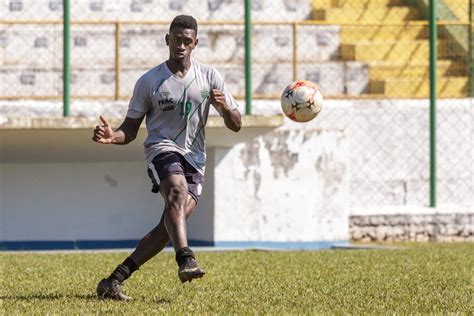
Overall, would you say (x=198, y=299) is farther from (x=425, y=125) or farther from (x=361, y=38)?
(x=361, y=38)

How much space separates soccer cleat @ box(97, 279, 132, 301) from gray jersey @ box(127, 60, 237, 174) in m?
0.88

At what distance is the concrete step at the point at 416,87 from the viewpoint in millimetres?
19266

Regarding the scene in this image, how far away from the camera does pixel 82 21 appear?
17906mm

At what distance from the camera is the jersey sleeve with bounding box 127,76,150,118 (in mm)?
8430

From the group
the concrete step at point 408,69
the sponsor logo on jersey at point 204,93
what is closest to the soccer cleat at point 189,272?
the sponsor logo on jersey at point 204,93

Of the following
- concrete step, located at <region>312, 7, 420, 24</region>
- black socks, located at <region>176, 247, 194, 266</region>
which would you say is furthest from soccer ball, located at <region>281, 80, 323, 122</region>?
concrete step, located at <region>312, 7, 420, 24</region>

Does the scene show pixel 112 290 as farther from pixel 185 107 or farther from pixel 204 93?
pixel 204 93

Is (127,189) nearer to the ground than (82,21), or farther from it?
nearer to the ground

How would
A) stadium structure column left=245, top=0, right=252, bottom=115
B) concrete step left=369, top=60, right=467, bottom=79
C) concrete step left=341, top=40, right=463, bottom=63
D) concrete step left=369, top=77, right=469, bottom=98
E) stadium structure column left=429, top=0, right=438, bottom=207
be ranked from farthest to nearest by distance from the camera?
1. concrete step left=341, top=40, right=463, bottom=63
2. concrete step left=369, top=60, right=467, bottom=79
3. concrete step left=369, top=77, right=469, bottom=98
4. stadium structure column left=429, top=0, right=438, bottom=207
5. stadium structure column left=245, top=0, right=252, bottom=115

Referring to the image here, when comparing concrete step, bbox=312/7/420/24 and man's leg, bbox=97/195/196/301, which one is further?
concrete step, bbox=312/7/420/24

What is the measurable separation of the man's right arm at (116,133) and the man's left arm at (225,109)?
651mm

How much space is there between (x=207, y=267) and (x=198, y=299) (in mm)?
3674

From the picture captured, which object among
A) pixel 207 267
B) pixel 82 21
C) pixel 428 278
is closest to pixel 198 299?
pixel 428 278

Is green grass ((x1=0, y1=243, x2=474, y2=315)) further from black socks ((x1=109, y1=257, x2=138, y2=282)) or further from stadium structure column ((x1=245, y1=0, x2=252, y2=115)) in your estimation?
stadium structure column ((x1=245, y1=0, x2=252, y2=115))
